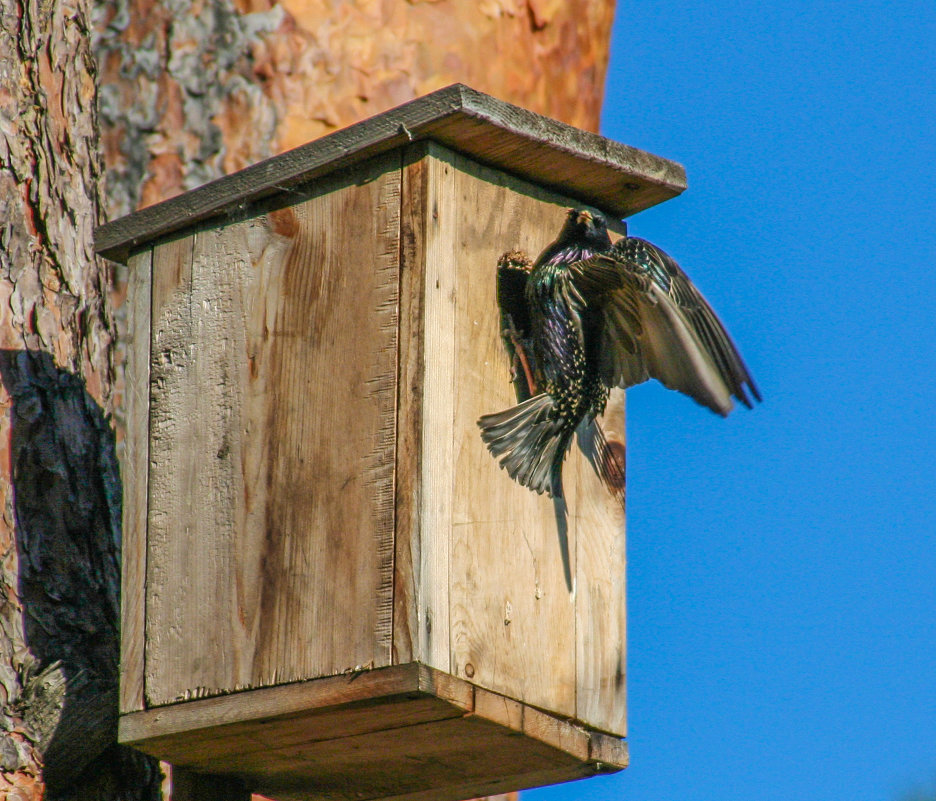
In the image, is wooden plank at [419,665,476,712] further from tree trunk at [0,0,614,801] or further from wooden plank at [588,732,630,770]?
tree trunk at [0,0,614,801]

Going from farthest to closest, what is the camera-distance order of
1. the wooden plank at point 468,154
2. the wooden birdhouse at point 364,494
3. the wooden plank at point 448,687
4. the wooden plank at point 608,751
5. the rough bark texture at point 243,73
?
the rough bark texture at point 243,73 → the wooden plank at point 608,751 → the wooden plank at point 468,154 → the wooden birdhouse at point 364,494 → the wooden plank at point 448,687

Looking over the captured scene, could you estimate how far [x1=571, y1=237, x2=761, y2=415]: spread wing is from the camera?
2.86 metres

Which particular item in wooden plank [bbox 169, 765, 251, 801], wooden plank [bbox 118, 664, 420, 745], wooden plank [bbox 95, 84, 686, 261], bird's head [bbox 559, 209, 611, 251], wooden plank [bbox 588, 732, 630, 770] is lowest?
Answer: wooden plank [bbox 169, 765, 251, 801]

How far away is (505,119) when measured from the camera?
2869 mm

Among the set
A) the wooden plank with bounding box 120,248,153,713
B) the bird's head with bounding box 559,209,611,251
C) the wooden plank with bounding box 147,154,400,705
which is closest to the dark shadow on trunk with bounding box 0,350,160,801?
the wooden plank with bounding box 120,248,153,713

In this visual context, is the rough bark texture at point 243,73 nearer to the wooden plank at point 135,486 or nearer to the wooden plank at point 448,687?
the wooden plank at point 135,486

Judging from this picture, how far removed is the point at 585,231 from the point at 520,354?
0.86ft

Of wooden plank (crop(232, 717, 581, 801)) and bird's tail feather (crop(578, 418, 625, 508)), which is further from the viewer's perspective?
bird's tail feather (crop(578, 418, 625, 508))

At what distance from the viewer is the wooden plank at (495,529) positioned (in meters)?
2.76

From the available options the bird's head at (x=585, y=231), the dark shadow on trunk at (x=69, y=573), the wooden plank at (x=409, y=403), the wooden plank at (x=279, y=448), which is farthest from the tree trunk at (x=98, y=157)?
the bird's head at (x=585, y=231)

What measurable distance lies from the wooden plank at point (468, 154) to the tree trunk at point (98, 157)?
0.27 metres

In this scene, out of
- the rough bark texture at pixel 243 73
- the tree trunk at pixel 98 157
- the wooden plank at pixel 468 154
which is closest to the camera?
the wooden plank at pixel 468 154

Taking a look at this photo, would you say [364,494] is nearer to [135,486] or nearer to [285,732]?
[285,732]

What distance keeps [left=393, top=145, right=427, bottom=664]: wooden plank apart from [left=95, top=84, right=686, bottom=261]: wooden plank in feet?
0.22
